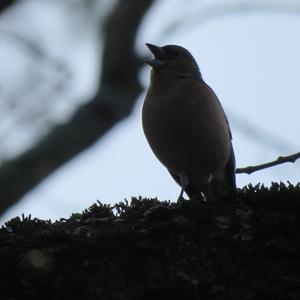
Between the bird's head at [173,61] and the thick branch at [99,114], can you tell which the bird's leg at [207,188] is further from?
the thick branch at [99,114]

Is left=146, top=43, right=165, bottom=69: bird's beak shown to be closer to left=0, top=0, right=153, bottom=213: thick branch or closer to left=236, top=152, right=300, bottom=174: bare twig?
left=0, top=0, right=153, bottom=213: thick branch

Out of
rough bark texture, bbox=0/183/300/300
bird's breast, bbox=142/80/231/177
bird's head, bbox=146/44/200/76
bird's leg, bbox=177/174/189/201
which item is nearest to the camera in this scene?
rough bark texture, bbox=0/183/300/300

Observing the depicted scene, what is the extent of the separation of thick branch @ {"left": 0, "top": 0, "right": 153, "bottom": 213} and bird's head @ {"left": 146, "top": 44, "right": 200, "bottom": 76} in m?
1.00

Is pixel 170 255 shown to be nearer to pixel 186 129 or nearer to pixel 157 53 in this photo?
pixel 186 129

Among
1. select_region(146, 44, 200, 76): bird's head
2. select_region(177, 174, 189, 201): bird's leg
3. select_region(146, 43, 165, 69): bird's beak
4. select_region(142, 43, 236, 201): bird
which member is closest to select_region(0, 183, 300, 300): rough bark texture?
select_region(142, 43, 236, 201): bird

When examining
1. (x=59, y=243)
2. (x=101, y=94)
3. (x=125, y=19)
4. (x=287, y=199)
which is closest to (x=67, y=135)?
(x=101, y=94)

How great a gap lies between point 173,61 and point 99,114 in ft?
6.46

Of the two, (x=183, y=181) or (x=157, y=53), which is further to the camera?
(x=157, y=53)

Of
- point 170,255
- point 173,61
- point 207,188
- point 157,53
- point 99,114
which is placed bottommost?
point 170,255

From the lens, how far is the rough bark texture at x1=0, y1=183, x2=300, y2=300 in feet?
9.70

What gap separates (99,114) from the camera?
5000 millimetres

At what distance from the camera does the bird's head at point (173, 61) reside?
6.58 metres

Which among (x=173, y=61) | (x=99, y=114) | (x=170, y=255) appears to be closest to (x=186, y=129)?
(x=99, y=114)

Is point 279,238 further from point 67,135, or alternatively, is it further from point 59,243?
point 67,135
